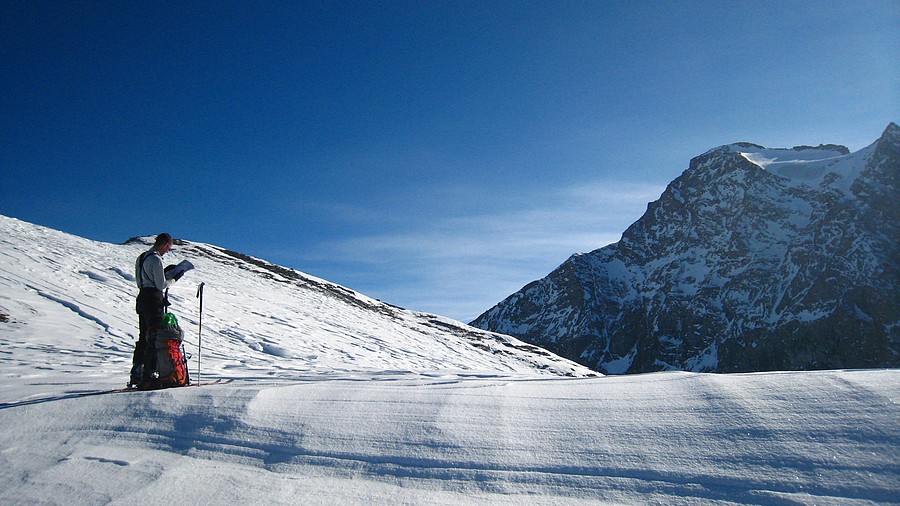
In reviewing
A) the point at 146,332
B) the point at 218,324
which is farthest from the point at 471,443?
the point at 218,324

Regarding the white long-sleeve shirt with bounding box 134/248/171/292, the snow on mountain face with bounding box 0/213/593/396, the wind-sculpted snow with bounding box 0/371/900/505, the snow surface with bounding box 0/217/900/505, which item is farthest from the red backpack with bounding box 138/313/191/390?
the snow on mountain face with bounding box 0/213/593/396

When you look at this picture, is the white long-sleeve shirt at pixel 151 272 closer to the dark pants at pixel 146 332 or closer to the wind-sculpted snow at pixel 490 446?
the dark pants at pixel 146 332

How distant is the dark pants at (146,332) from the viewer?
20.0 ft

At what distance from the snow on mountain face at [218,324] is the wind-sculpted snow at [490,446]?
4.61m

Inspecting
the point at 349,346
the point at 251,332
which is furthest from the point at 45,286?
the point at 349,346

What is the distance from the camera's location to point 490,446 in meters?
3.37

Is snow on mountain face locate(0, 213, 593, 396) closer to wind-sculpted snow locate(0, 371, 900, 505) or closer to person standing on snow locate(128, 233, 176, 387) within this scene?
A: person standing on snow locate(128, 233, 176, 387)

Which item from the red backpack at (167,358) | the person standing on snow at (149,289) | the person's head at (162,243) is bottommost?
the red backpack at (167,358)

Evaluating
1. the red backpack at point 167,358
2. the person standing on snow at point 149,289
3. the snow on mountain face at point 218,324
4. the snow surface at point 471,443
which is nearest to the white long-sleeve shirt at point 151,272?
the person standing on snow at point 149,289

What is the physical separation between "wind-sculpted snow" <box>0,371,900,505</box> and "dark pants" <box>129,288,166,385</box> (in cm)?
152

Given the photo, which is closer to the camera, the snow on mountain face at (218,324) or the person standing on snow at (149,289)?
the person standing on snow at (149,289)

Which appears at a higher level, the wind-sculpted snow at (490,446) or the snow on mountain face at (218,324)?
the snow on mountain face at (218,324)

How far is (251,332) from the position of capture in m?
18.0

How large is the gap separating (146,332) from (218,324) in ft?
41.5
